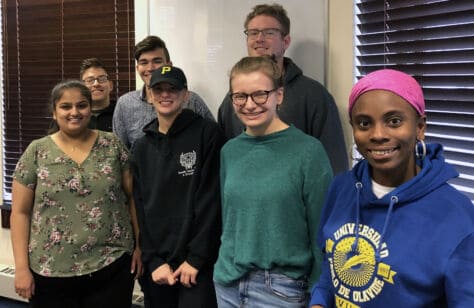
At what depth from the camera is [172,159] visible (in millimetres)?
1789

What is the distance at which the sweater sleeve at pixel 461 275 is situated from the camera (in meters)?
0.87

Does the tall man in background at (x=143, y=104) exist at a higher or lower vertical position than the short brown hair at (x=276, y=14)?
lower

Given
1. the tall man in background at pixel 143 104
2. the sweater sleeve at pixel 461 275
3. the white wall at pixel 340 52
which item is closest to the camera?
the sweater sleeve at pixel 461 275

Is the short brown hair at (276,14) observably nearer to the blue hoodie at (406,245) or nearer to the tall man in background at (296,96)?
the tall man in background at (296,96)

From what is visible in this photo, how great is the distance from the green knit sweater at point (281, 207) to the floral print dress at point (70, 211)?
669 millimetres

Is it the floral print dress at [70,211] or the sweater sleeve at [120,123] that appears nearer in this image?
the floral print dress at [70,211]

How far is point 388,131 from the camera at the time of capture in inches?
39.0

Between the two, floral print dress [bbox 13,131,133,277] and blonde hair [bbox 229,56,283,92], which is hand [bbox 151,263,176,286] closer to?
floral print dress [bbox 13,131,133,277]

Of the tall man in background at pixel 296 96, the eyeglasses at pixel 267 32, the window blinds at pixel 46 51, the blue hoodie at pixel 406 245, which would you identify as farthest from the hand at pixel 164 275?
the window blinds at pixel 46 51

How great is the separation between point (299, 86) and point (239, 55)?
0.64m

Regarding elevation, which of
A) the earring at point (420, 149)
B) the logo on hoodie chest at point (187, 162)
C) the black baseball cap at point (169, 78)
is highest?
the black baseball cap at point (169, 78)

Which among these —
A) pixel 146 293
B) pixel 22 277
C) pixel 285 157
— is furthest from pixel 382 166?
pixel 22 277

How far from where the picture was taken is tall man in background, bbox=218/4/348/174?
1.92 meters

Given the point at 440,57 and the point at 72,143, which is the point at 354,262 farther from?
the point at 72,143
